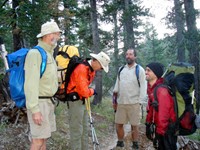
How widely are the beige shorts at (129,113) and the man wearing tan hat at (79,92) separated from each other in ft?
5.72

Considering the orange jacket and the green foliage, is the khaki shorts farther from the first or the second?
the green foliage

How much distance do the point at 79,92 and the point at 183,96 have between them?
6.59ft

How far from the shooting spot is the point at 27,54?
3.81 metres

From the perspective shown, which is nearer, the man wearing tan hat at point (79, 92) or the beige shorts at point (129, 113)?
the man wearing tan hat at point (79, 92)

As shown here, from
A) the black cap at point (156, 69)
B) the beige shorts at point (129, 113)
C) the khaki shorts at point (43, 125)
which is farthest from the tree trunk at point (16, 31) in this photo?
the black cap at point (156, 69)

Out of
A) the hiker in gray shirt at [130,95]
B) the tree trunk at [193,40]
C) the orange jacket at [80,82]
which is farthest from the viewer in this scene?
the tree trunk at [193,40]

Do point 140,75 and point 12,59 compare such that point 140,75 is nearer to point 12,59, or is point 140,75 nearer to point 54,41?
point 54,41

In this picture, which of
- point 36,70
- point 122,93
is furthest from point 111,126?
point 36,70

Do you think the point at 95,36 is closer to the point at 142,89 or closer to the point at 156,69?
the point at 142,89

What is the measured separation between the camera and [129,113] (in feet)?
22.3

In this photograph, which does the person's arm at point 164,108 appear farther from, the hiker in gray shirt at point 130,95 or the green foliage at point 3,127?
the green foliage at point 3,127

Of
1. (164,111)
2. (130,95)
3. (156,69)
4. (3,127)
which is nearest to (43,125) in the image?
(164,111)

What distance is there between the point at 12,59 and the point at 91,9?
1112 centimetres

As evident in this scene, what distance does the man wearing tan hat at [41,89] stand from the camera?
3.67 meters
